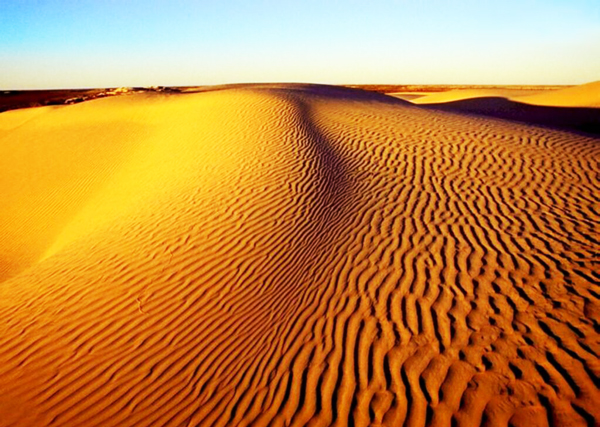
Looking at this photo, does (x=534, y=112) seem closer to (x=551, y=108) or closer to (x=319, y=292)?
(x=551, y=108)

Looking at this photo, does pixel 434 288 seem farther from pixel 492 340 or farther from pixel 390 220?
pixel 390 220

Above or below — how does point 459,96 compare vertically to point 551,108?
below

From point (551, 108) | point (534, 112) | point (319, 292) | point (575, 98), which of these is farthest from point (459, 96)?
point (319, 292)

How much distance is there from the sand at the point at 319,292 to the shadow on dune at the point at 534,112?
422 inches

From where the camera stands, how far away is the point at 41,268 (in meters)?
6.61

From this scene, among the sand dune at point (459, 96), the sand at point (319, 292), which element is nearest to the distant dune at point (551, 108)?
the sand dune at point (459, 96)

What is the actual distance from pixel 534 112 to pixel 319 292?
2385 centimetres

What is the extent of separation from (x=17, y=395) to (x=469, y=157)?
965 centimetres

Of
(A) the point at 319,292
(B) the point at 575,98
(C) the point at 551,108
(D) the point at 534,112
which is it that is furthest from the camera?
(B) the point at 575,98

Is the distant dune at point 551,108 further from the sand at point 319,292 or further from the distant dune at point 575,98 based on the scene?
the sand at point 319,292

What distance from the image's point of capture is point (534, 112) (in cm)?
2255

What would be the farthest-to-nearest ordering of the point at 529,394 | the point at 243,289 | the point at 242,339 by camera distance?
1. the point at 243,289
2. the point at 242,339
3. the point at 529,394

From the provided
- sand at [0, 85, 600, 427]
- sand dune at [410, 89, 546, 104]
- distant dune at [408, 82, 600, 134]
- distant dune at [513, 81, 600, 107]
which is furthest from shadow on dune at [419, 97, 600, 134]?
sand at [0, 85, 600, 427]

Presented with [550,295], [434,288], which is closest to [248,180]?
[434,288]
